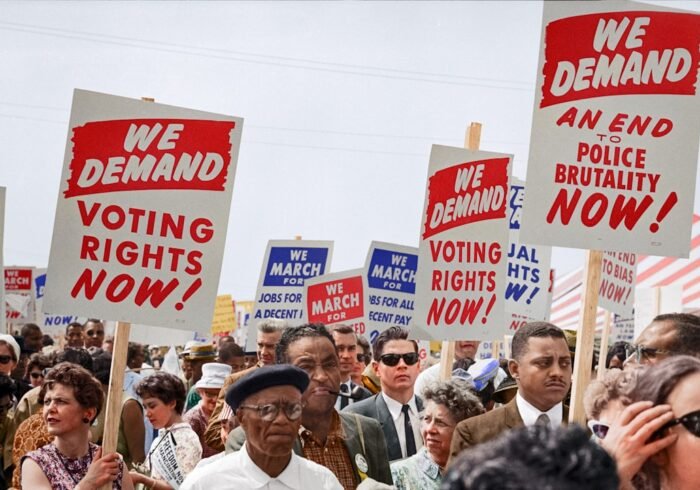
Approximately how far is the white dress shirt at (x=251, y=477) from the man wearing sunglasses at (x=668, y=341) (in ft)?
5.12

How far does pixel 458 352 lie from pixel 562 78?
631cm

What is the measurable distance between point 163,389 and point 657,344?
4.06 metres

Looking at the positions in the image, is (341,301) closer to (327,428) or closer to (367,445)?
(367,445)

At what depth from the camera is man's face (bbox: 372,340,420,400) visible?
24.7ft

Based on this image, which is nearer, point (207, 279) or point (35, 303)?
point (207, 279)

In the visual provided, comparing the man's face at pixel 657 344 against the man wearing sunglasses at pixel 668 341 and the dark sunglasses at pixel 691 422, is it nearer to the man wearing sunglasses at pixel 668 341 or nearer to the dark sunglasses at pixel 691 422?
the man wearing sunglasses at pixel 668 341

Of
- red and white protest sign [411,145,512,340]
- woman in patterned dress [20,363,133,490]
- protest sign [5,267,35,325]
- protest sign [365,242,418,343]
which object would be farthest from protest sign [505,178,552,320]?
protest sign [5,267,35,325]

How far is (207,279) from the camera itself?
6.12 metres

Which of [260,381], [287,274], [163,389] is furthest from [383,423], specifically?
[287,274]

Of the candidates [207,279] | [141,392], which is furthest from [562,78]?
[141,392]

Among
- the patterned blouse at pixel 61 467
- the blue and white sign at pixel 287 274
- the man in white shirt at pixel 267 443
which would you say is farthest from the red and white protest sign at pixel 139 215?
the blue and white sign at pixel 287 274

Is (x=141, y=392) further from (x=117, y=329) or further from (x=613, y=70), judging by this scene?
(x=613, y=70)

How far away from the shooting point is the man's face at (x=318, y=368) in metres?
5.22

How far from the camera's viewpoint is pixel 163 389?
7.78 meters
